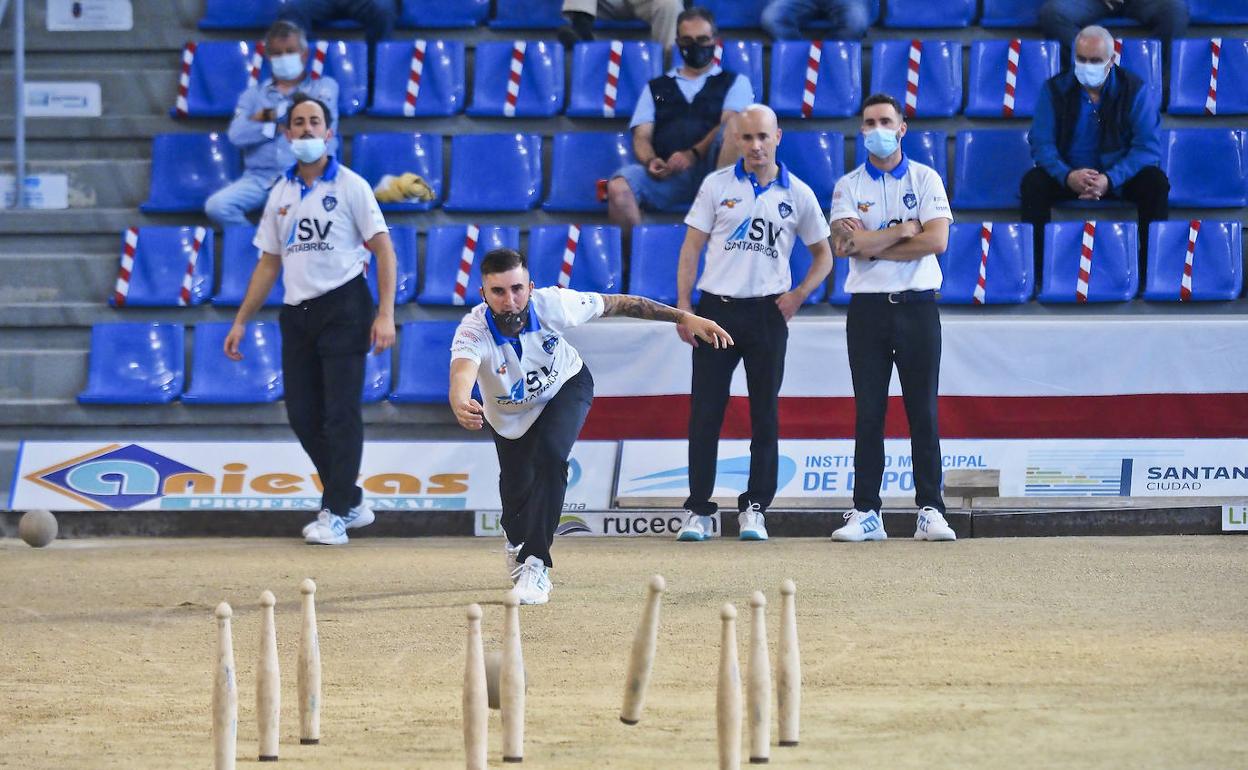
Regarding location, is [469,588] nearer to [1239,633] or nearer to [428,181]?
[1239,633]

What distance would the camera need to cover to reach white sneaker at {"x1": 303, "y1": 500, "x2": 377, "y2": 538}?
10992 mm

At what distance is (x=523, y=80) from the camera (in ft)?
46.4

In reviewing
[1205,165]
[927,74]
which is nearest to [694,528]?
[927,74]

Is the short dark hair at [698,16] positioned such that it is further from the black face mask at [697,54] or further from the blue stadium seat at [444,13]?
the blue stadium seat at [444,13]

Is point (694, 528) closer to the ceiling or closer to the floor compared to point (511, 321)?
closer to the floor

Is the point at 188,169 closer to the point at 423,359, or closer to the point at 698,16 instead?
the point at 423,359

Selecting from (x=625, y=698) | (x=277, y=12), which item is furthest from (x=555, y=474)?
(x=277, y=12)

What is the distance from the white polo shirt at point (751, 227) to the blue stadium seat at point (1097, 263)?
2.95m

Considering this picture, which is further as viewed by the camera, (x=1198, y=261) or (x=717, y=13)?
(x=717, y=13)

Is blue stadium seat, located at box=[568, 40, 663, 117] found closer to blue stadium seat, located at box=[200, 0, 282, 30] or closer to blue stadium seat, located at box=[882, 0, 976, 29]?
blue stadium seat, located at box=[882, 0, 976, 29]

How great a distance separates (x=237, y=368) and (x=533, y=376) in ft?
17.7

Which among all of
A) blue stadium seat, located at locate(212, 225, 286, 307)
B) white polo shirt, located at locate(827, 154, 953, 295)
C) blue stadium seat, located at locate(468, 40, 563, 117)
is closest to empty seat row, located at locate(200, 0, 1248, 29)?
blue stadium seat, located at locate(468, 40, 563, 117)

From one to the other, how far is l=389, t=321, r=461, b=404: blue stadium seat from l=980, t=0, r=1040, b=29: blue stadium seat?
5366 millimetres

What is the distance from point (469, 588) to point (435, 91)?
655 centimetres
